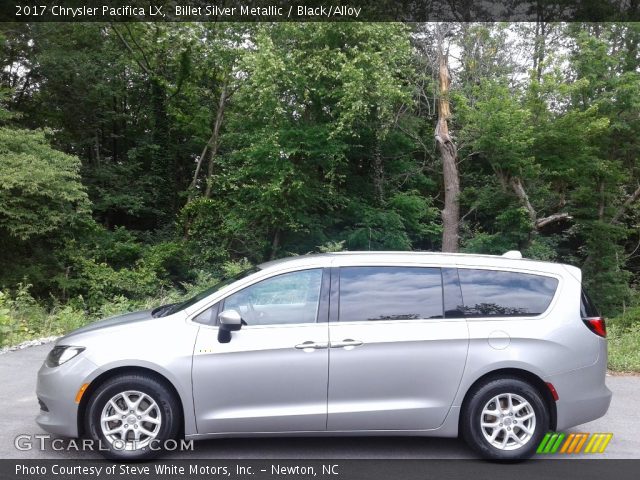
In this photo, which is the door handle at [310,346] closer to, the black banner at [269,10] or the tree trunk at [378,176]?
the black banner at [269,10]

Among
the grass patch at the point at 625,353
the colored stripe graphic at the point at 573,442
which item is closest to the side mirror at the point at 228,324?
the colored stripe graphic at the point at 573,442

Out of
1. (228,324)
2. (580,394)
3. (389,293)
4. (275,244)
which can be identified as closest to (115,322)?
(228,324)

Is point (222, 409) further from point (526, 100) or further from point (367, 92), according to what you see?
point (526, 100)

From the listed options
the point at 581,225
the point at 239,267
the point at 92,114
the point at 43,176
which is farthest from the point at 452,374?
the point at 92,114

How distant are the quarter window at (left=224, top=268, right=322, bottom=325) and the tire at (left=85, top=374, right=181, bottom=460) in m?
0.92

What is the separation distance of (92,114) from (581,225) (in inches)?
867

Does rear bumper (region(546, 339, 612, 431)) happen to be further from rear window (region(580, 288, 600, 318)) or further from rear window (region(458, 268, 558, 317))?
rear window (region(458, 268, 558, 317))

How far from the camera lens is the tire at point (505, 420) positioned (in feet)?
15.4

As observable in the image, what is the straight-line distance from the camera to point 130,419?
4523mm

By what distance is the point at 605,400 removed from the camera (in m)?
4.91

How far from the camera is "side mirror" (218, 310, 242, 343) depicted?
450 cm

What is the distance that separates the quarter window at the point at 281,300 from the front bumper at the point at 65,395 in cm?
125

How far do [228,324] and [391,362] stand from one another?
1.37 metres

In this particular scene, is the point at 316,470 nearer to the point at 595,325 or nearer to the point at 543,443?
the point at 543,443
